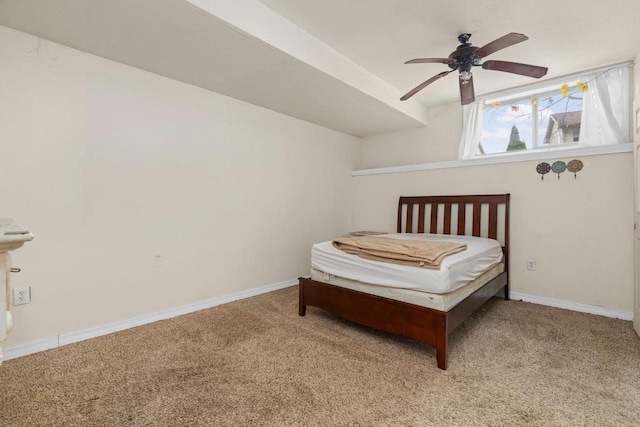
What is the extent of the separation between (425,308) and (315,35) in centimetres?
223

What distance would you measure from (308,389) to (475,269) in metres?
1.57

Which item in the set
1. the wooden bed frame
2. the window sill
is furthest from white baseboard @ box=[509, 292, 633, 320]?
the window sill

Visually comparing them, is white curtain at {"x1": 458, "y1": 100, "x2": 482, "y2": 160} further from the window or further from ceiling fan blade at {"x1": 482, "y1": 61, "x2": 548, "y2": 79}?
ceiling fan blade at {"x1": 482, "y1": 61, "x2": 548, "y2": 79}

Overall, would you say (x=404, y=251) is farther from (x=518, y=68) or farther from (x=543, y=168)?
(x=543, y=168)

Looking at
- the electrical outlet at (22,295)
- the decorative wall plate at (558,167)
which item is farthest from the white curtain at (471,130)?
the electrical outlet at (22,295)

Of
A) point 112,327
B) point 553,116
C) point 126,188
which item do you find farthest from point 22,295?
point 553,116

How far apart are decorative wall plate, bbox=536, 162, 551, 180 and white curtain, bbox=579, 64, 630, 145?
36cm

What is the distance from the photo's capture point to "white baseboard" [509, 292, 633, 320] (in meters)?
2.76

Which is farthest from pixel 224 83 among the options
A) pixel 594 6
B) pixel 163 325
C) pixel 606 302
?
pixel 606 302

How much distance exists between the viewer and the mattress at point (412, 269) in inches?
78.0

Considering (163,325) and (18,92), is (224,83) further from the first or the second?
(163,325)

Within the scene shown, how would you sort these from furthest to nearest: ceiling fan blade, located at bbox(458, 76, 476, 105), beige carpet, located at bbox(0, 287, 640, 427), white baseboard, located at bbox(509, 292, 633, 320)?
white baseboard, located at bbox(509, 292, 633, 320) → ceiling fan blade, located at bbox(458, 76, 476, 105) → beige carpet, located at bbox(0, 287, 640, 427)

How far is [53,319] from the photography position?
7.17ft

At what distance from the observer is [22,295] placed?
6.77ft
